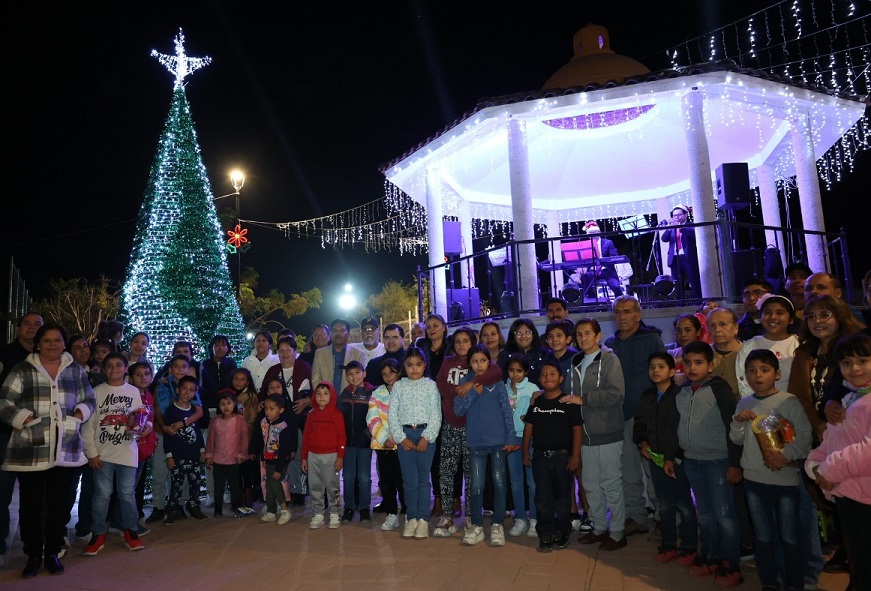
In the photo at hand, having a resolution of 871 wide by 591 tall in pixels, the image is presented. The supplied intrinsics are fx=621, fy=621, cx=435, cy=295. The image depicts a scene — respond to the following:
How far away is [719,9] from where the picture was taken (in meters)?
11.5

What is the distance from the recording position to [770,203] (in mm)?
11016

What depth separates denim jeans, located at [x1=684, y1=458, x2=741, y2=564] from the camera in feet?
11.9

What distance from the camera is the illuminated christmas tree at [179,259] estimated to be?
28.3ft

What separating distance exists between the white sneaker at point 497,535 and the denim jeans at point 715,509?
4.55 feet

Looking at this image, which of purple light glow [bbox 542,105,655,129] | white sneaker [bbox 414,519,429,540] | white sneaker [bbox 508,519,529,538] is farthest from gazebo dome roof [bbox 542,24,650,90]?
white sneaker [bbox 414,519,429,540]

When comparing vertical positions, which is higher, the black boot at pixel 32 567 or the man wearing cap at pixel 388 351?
the man wearing cap at pixel 388 351

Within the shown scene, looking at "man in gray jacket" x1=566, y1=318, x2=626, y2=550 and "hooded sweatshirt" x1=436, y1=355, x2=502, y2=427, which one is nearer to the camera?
"man in gray jacket" x1=566, y1=318, x2=626, y2=550

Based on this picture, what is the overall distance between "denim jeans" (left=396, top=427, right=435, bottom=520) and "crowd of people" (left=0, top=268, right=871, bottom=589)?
0.01m

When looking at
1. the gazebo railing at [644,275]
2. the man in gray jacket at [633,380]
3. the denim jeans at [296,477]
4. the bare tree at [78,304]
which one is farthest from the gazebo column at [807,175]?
the bare tree at [78,304]

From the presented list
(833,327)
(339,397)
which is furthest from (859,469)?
(339,397)

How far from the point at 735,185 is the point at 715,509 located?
6604 millimetres

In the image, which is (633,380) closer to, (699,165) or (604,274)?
(699,165)

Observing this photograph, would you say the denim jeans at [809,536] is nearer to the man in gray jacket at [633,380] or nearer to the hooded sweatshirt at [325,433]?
the man in gray jacket at [633,380]

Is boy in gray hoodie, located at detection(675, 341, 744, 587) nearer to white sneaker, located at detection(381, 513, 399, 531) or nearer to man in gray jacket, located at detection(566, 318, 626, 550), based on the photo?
man in gray jacket, located at detection(566, 318, 626, 550)
